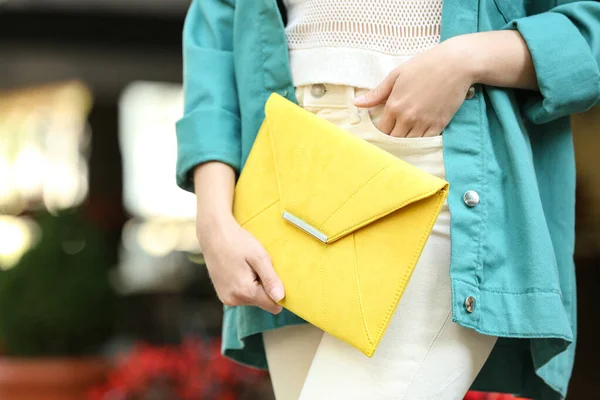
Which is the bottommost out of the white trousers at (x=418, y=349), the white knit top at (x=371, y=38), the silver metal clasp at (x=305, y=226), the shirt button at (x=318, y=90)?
the white trousers at (x=418, y=349)

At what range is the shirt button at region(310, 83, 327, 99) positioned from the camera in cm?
113

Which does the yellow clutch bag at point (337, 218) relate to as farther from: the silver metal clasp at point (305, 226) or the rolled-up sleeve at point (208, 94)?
the rolled-up sleeve at point (208, 94)

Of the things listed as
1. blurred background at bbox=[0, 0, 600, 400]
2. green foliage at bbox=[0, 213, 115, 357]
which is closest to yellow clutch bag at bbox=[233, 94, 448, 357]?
blurred background at bbox=[0, 0, 600, 400]

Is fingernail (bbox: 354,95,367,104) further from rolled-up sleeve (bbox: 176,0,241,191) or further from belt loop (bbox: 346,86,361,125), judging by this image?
rolled-up sleeve (bbox: 176,0,241,191)

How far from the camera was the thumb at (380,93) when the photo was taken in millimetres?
1021

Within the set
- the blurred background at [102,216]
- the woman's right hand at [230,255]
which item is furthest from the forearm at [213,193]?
the blurred background at [102,216]

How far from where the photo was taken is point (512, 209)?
3.43 feet

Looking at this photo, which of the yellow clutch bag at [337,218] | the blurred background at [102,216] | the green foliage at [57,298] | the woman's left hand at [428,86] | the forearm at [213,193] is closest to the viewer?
the yellow clutch bag at [337,218]

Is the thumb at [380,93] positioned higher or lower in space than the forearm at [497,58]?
lower

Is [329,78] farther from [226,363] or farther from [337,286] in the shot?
[226,363]

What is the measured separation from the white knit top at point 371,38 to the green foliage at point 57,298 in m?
3.30

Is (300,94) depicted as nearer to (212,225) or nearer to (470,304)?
(212,225)

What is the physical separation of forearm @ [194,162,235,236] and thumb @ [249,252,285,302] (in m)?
0.09

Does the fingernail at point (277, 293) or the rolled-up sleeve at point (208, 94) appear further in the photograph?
the rolled-up sleeve at point (208, 94)
